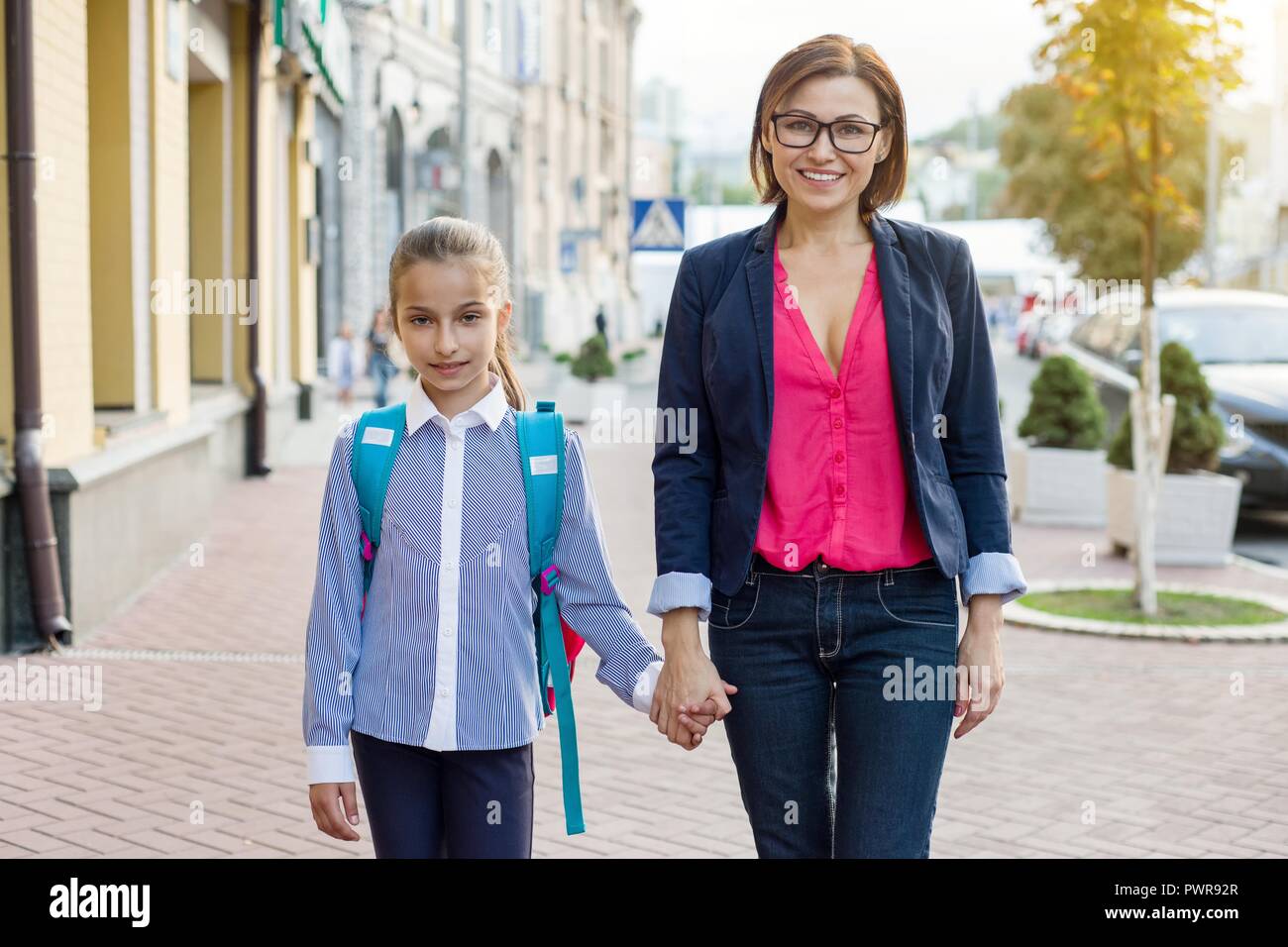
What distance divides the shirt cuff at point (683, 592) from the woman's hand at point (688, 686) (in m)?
0.02

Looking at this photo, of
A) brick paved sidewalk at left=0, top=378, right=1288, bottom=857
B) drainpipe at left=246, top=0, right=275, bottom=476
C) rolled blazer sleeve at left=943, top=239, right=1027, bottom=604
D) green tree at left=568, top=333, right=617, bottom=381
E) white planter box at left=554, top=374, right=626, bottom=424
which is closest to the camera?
rolled blazer sleeve at left=943, top=239, right=1027, bottom=604

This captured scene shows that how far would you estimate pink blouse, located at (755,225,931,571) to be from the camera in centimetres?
282

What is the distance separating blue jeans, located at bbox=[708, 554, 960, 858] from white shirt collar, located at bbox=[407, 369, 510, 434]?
1.71 feet

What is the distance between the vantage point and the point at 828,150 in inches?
113

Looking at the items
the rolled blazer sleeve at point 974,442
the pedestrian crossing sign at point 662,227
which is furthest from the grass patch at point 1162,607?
the pedestrian crossing sign at point 662,227

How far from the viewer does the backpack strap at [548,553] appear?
296 centimetres

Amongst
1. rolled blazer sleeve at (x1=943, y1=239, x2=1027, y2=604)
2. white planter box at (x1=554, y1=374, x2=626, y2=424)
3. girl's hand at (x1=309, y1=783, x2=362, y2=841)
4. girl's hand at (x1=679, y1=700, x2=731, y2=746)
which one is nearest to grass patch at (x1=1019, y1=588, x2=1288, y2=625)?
rolled blazer sleeve at (x1=943, y1=239, x2=1027, y2=604)

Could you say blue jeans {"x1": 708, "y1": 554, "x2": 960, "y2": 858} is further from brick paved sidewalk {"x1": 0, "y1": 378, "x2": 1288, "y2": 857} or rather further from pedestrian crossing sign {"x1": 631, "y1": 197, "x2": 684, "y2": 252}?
pedestrian crossing sign {"x1": 631, "y1": 197, "x2": 684, "y2": 252}

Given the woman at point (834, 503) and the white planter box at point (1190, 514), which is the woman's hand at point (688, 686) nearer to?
the woman at point (834, 503)

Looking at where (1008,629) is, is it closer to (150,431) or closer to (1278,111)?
(150,431)

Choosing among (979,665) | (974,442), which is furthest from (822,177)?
(979,665)

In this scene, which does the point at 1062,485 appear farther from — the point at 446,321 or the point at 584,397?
the point at 446,321
